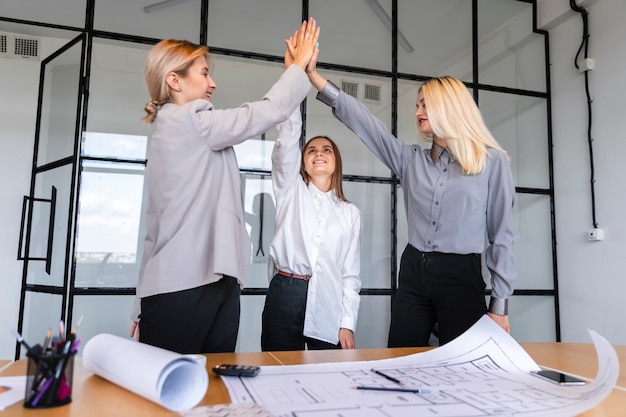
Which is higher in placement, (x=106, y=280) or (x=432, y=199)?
(x=432, y=199)

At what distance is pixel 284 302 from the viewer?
191 cm

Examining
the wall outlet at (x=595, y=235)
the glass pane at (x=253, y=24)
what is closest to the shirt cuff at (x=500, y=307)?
the wall outlet at (x=595, y=235)

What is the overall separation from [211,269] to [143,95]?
250 centimetres

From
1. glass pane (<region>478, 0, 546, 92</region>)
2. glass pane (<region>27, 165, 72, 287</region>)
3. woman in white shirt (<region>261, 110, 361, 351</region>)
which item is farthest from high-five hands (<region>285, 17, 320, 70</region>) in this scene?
glass pane (<region>478, 0, 546, 92</region>)

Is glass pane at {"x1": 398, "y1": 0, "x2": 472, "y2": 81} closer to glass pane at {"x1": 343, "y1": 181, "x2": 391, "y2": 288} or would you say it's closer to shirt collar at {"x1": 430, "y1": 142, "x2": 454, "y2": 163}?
glass pane at {"x1": 343, "y1": 181, "x2": 391, "y2": 288}

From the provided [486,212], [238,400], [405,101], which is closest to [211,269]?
[238,400]

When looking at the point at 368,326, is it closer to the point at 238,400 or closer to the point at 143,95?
the point at 143,95

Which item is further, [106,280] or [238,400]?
[106,280]

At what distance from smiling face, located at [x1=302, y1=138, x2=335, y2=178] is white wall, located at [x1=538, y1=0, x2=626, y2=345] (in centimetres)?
188

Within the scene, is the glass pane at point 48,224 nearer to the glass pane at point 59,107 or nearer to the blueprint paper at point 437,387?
the glass pane at point 59,107

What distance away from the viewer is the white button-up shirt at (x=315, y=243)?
1934 millimetres

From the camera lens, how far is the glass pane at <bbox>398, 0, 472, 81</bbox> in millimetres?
3439

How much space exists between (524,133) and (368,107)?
125 cm

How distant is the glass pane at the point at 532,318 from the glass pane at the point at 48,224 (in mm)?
3039
